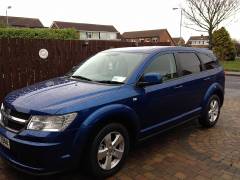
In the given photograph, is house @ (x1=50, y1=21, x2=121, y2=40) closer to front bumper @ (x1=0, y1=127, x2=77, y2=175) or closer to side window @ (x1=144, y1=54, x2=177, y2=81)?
side window @ (x1=144, y1=54, x2=177, y2=81)

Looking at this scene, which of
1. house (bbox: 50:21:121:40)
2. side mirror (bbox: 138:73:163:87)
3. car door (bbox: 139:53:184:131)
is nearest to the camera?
side mirror (bbox: 138:73:163:87)

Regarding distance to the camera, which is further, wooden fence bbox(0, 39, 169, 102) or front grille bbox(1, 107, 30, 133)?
wooden fence bbox(0, 39, 169, 102)

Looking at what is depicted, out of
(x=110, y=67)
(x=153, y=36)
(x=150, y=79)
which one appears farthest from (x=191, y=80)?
(x=153, y=36)

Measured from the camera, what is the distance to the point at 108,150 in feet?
11.8

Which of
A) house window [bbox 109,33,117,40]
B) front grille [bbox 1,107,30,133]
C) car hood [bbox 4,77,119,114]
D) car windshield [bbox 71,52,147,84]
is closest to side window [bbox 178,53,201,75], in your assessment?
car windshield [bbox 71,52,147,84]

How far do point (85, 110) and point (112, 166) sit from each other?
95 cm

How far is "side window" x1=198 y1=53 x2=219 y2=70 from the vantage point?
5.66m

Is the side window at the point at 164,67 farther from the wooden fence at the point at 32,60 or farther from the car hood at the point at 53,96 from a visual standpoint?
the wooden fence at the point at 32,60

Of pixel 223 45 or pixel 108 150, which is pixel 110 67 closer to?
pixel 108 150

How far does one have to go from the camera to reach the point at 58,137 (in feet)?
10.1

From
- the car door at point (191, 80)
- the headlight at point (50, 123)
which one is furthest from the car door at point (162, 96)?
the headlight at point (50, 123)

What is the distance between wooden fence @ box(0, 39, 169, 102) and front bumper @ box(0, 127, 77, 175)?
4.44 meters

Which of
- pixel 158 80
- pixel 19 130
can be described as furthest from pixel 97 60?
pixel 19 130

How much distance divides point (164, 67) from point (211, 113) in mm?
1924
